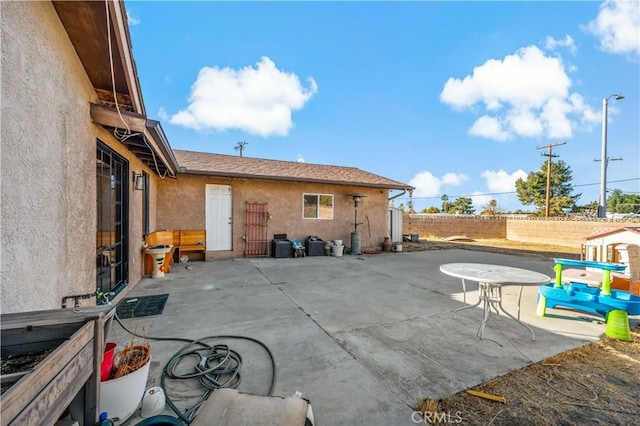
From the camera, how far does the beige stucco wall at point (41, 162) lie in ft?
5.03

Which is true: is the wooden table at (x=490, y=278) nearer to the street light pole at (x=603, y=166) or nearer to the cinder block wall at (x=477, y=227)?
the cinder block wall at (x=477, y=227)

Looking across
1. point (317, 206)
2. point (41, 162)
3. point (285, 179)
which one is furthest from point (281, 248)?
point (41, 162)

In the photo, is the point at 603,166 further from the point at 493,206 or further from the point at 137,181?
the point at 137,181

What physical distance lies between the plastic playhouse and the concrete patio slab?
0.24 meters

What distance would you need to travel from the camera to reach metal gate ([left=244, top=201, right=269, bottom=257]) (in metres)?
8.61

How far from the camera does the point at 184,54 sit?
29.1ft

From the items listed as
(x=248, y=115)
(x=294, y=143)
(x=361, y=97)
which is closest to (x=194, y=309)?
(x=361, y=97)

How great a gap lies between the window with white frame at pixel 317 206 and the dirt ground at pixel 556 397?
7599 mm

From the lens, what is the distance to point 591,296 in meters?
3.76

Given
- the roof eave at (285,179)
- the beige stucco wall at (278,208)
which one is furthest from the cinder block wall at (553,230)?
the beige stucco wall at (278,208)

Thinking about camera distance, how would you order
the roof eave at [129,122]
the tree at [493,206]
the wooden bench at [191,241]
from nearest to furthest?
the roof eave at [129,122] → the wooden bench at [191,241] → the tree at [493,206]

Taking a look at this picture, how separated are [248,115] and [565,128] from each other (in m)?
21.9

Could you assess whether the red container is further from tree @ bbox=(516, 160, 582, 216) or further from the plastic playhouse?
tree @ bbox=(516, 160, 582, 216)

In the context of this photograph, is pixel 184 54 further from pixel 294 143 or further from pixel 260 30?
pixel 294 143
